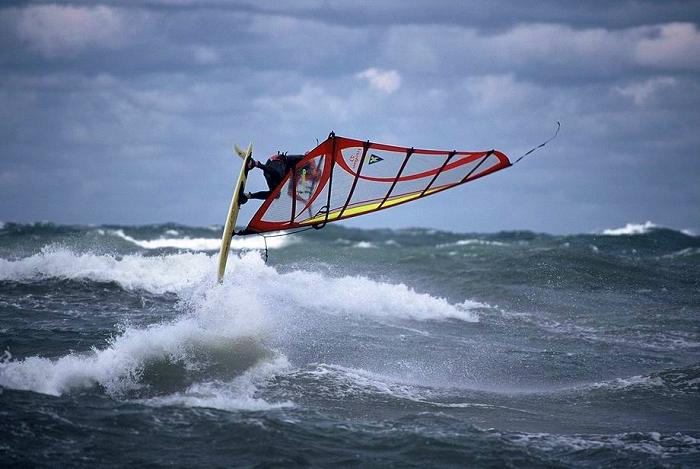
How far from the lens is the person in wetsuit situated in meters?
8.50

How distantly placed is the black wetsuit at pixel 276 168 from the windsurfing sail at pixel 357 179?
3.1 inches

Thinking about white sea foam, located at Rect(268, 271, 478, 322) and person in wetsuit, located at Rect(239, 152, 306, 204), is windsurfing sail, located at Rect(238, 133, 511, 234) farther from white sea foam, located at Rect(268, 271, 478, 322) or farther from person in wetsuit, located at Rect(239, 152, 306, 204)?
white sea foam, located at Rect(268, 271, 478, 322)

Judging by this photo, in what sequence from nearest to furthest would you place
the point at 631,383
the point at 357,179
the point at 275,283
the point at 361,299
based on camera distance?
the point at 357,179 < the point at 631,383 < the point at 361,299 < the point at 275,283

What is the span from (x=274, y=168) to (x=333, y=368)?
2.41m

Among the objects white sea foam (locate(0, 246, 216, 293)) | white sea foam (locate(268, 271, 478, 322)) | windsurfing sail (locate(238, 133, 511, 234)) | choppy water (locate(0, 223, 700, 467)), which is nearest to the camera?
choppy water (locate(0, 223, 700, 467))

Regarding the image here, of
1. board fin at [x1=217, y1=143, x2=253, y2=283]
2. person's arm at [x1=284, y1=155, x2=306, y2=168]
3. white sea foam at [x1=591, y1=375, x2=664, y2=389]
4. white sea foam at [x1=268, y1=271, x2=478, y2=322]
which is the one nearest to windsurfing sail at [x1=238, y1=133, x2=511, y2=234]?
person's arm at [x1=284, y1=155, x2=306, y2=168]

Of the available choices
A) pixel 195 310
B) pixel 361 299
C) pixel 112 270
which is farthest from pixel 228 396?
pixel 112 270

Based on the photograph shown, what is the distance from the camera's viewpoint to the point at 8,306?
11.3m

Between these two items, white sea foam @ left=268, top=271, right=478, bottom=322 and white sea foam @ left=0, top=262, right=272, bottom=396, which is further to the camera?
white sea foam @ left=268, top=271, right=478, bottom=322

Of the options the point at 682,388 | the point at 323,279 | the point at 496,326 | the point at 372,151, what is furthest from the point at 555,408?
the point at 323,279

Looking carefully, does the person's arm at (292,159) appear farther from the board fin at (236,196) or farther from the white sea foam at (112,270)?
the white sea foam at (112,270)

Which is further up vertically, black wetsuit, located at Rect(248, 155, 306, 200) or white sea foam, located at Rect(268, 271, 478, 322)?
black wetsuit, located at Rect(248, 155, 306, 200)

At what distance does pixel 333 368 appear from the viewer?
891 cm

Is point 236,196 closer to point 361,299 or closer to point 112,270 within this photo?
point 361,299
